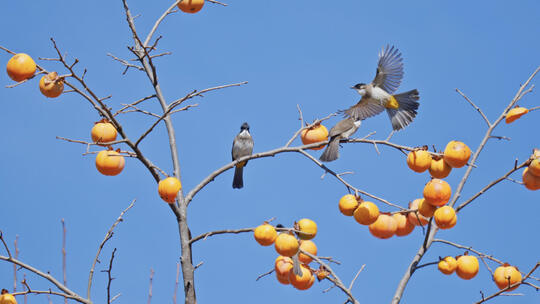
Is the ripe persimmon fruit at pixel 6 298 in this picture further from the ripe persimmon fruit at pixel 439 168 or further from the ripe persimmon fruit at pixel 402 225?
the ripe persimmon fruit at pixel 439 168

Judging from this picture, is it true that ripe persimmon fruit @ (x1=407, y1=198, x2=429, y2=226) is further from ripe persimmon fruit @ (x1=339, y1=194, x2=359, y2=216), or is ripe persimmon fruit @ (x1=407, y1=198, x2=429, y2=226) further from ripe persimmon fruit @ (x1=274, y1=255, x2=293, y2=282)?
ripe persimmon fruit @ (x1=274, y1=255, x2=293, y2=282)

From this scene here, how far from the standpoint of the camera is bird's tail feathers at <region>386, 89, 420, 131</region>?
5.86 metres

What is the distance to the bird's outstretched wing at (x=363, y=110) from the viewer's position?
5.65 meters

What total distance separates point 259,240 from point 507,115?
1872 mm

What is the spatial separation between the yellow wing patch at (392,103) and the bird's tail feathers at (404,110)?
2cm

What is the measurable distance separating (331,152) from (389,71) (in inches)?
98.3

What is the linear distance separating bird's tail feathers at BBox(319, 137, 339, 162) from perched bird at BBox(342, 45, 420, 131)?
1.22 meters

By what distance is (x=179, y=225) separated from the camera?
147 inches


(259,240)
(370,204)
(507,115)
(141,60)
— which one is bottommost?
(259,240)

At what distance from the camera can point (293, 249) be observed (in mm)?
3336

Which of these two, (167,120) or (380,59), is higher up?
(380,59)

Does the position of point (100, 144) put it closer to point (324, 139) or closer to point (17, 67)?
point (17, 67)

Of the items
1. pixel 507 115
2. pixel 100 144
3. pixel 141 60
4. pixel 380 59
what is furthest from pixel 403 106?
pixel 100 144

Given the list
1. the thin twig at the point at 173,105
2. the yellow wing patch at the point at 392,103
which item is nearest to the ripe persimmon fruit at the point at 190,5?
the thin twig at the point at 173,105
